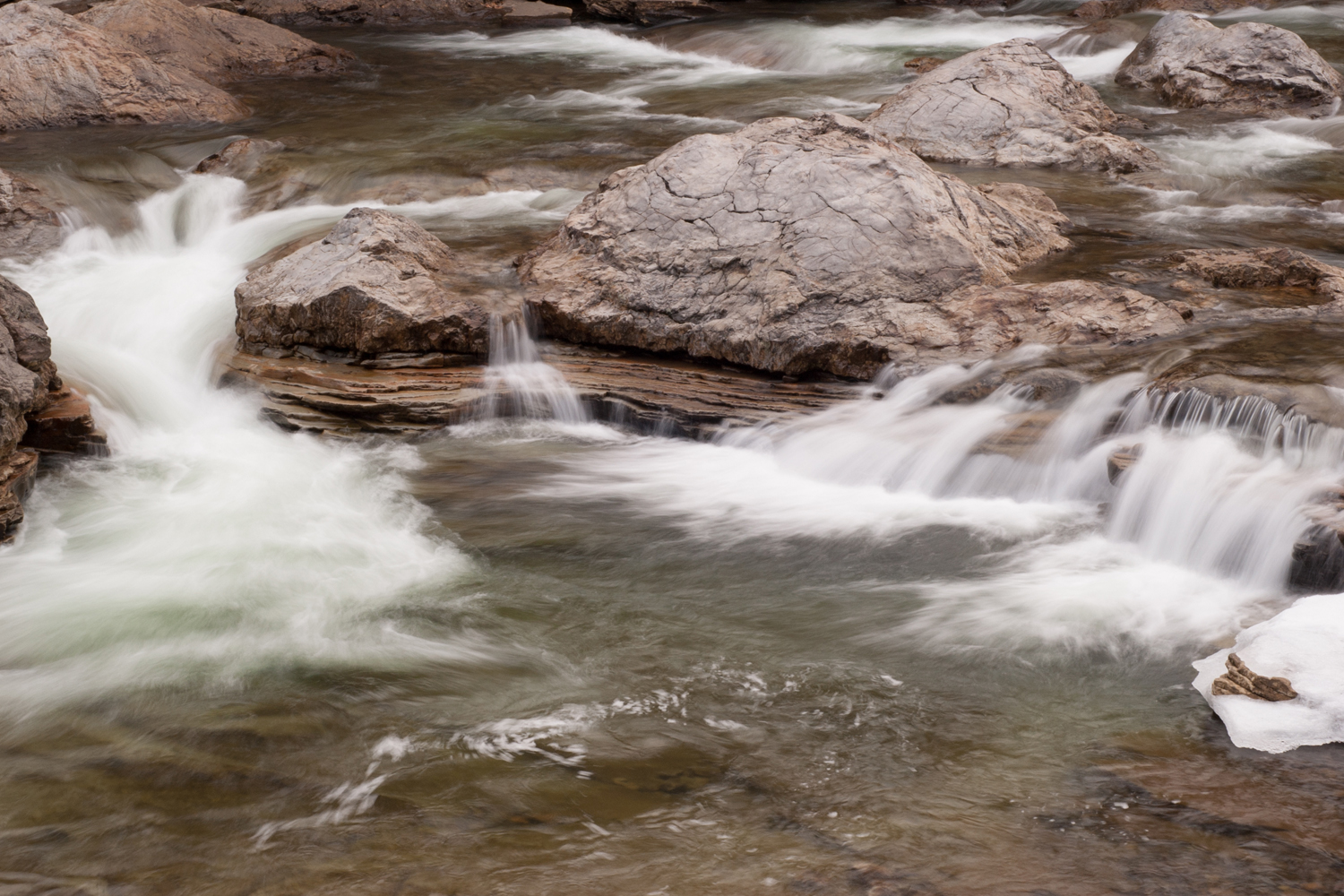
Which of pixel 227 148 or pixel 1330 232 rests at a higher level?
pixel 227 148

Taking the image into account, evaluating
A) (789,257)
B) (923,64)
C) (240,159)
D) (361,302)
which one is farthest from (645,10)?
(361,302)

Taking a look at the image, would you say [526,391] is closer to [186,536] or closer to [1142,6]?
[186,536]

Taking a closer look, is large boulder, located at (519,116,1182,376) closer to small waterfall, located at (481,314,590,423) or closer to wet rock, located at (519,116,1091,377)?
wet rock, located at (519,116,1091,377)

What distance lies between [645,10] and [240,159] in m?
9.81

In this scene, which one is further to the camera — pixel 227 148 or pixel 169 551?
pixel 227 148

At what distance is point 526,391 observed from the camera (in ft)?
21.3

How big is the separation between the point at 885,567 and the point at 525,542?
1603 millimetres

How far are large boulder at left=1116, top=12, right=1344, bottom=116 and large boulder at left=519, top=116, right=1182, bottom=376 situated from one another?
5305 millimetres

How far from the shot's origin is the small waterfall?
6449 millimetres

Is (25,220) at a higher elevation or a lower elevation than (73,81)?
lower

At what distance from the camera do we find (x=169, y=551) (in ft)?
16.9

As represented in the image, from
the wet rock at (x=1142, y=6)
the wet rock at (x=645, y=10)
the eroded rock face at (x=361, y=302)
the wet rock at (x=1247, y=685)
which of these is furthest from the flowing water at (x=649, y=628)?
the wet rock at (x=645, y=10)

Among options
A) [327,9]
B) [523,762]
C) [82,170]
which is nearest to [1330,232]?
[523,762]

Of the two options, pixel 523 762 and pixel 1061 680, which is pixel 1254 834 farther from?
pixel 523 762
